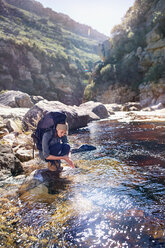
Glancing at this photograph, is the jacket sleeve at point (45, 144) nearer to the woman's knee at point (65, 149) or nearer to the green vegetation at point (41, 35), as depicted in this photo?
the woman's knee at point (65, 149)

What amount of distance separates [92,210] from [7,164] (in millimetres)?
2248

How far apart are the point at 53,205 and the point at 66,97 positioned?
157 ft

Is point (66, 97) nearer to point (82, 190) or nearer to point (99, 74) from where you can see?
point (99, 74)

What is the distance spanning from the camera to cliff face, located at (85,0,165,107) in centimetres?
2323

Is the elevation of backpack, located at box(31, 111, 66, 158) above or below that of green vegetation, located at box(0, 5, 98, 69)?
below

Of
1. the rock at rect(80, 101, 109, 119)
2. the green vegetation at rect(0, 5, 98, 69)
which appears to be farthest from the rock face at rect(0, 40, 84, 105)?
the rock at rect(80, 101, 109, 119)

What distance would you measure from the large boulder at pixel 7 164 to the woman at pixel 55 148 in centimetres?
83

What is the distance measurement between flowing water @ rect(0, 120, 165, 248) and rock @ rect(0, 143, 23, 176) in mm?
794

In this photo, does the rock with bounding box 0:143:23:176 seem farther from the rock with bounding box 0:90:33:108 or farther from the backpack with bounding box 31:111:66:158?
the rock with bounding box 0:90:33:108

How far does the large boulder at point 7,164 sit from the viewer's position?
12.2 ft

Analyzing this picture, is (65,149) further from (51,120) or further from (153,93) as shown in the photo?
(153,93)

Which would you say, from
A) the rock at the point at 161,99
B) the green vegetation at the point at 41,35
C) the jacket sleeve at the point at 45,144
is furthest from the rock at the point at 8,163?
the green vegetation at the point at 41,35

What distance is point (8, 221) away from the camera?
233 cm

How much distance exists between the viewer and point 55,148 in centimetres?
366
